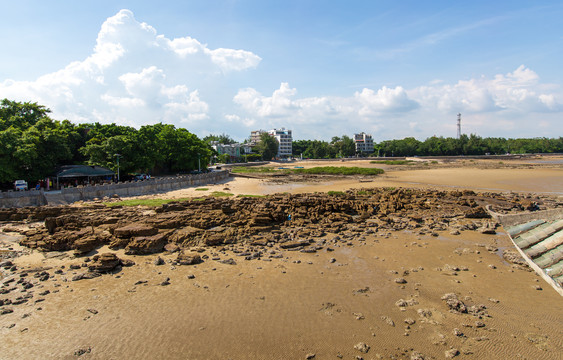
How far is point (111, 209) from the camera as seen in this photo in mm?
26219

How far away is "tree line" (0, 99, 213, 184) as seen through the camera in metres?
30.7

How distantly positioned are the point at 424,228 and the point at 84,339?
18334 mm

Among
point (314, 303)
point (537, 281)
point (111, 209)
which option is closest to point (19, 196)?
point (111, 209)

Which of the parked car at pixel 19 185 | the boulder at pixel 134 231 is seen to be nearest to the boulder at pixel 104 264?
the boulder at pixel 134 231

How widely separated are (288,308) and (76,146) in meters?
49.2

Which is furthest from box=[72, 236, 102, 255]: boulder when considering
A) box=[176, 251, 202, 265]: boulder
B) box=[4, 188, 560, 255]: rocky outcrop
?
box=[176, 251, 202, 265]: boulder

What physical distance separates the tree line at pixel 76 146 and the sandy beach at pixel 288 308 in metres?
→ 22.1

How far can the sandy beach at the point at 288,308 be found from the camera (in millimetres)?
7906

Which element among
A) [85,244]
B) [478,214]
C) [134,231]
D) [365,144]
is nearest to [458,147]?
[365,144]

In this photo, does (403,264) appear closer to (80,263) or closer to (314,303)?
(314,303)

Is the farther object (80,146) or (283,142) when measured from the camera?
(283,142)

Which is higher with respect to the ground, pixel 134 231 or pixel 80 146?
pixel 80 146

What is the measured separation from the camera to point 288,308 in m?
9.84

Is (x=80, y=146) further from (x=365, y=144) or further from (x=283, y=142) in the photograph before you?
(x=365, y=144)
